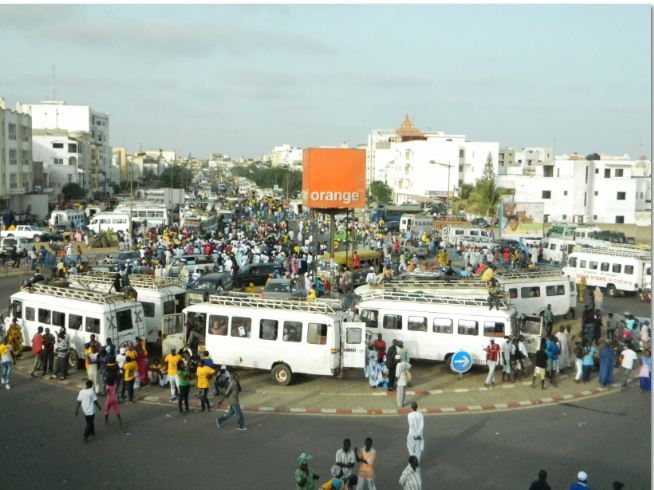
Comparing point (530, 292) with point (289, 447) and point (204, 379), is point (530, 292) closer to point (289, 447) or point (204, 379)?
point (204, 379)

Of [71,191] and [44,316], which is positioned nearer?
[44,316]

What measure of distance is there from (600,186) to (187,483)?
56.1 metres

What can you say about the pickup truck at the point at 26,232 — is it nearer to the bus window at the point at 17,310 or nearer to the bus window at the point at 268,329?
the bus window at the point at 17,310

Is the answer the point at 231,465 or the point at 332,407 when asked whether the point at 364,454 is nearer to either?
the point at 231,465

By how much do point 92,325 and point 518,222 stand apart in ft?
109

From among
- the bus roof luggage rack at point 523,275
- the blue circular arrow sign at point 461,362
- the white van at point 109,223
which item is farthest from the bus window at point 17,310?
the white van at point 109,223

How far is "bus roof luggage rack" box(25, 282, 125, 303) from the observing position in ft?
54.4

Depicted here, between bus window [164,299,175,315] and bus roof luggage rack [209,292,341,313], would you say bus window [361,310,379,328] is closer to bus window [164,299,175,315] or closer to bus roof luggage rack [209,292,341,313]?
bus roof luggage rack [209,292,341,313]

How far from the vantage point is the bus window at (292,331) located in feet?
51.0

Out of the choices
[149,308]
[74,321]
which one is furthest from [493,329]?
[74,321]

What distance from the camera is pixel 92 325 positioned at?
16.3 meters

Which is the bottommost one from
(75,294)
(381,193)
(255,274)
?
(255,274)

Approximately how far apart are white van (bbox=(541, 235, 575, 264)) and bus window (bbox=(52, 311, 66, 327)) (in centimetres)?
2762

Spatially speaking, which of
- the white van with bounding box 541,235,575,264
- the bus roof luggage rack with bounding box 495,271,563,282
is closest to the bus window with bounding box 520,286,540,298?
the bus roof luggage rack with bounding box 495,271,563,282
